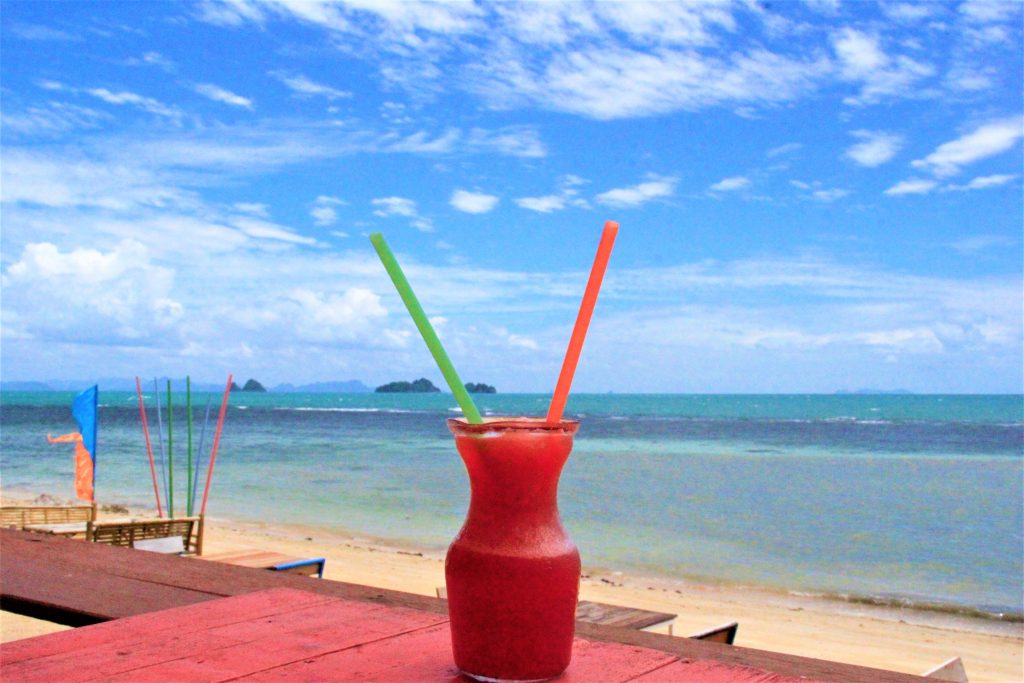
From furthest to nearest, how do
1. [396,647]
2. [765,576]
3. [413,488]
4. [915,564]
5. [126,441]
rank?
[126,441] < [413,488] < [915,564] < [765,576] < [396,647]

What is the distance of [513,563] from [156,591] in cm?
97

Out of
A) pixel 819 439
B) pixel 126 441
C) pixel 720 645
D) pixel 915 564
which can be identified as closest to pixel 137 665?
pixel 720 645

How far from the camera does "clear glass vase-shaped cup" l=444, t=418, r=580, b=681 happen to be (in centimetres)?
73

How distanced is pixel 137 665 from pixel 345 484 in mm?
13769

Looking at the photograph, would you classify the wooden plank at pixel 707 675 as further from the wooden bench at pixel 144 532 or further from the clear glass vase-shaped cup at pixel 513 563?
the wooden bench at pixel 144 532

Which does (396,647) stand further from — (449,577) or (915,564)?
(915,564)

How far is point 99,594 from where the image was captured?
1.44 m

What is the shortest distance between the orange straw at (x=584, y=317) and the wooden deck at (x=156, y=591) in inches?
14.9

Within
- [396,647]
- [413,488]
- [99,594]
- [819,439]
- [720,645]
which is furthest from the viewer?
[819,439]

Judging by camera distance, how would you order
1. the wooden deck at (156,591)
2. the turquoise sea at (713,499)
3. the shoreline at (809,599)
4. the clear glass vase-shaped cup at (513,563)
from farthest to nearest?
1. the turquoise sea at (713,499)
2. the shoreline at (809,599)
3. the wooden deck at (156,591)
4. the clear glass vase-shaped cup at (513,563)

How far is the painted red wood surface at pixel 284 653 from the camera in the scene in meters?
0.81

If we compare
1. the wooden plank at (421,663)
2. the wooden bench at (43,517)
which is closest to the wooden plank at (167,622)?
the wooden plank at (421,663)

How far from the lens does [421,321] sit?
78 cm

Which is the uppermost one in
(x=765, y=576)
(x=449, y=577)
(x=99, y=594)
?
(x=449, y=577)
